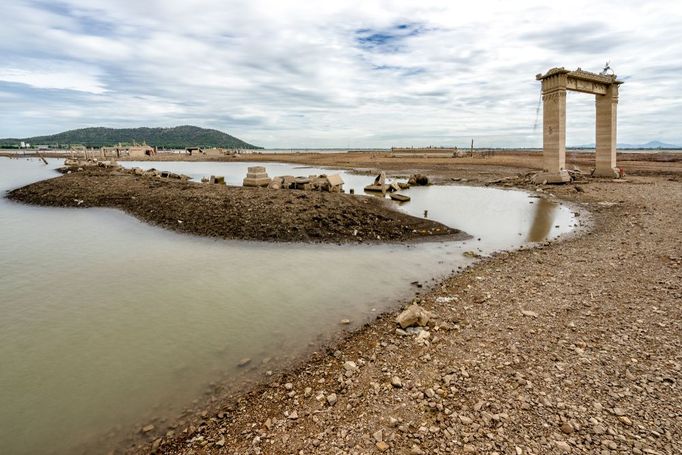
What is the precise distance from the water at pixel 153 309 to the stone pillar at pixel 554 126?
1473 centimetres

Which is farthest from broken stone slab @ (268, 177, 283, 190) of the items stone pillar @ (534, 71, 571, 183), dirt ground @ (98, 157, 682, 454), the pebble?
stone pillar @ (534, 71, 571, 183)

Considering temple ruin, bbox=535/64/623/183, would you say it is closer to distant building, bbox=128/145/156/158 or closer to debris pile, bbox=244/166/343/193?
debris pile, bbox=244/166/343/193

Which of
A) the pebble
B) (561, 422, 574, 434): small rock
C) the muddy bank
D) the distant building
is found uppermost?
the distant building

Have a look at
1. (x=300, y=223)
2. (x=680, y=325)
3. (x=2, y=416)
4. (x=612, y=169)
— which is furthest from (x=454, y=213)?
(x=612, y=169)

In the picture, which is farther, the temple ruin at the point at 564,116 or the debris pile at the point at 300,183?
the temple ruin at the point at 564,116

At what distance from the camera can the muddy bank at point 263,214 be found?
13766 millimetres

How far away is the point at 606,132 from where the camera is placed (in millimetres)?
30797

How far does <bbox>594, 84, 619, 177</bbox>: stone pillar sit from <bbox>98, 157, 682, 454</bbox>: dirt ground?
2793 cm

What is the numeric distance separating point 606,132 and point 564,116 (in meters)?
7.72

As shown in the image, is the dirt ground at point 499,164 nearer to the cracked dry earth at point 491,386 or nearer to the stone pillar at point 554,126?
the stone pillar at point 554,126

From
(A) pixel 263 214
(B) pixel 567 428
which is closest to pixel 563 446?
(B) pixel 567 428

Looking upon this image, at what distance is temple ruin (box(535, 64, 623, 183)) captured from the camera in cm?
2589

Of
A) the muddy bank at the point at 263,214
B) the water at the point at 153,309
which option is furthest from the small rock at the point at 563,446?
the muddy bank at the point at 263,214

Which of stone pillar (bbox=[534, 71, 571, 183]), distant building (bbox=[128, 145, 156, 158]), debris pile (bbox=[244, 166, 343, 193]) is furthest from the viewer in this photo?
distant building (bbox=[128, 145, 156, 158])
